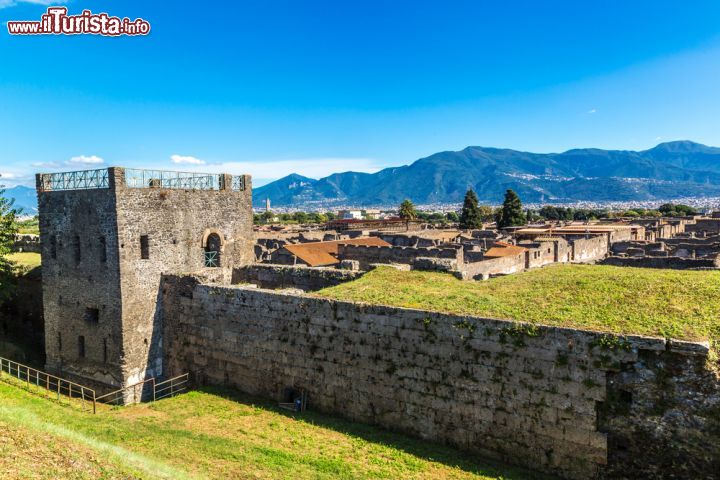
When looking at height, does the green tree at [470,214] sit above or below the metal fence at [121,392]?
above

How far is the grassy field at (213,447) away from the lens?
8438mm

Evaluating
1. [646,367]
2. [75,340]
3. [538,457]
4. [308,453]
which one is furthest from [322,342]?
[75,340]

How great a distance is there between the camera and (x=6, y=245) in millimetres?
23312

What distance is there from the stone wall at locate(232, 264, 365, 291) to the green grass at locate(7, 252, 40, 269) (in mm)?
13267

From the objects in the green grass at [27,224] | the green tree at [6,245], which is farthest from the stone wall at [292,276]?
the green grass at [27,224]

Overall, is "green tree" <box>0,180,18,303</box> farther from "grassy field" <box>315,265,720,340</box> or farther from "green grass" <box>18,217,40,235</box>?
"grassy field" <box>315,265,720,340</box>

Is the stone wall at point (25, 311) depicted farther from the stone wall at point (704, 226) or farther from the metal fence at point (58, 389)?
the stone wall at point (704, 226)

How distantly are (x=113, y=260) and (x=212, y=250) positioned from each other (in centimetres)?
426

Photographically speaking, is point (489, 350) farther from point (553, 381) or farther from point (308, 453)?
point (308, 453)

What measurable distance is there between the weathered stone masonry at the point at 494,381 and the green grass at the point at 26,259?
55.6ft

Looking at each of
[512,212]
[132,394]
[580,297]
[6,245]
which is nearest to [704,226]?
[512,212]

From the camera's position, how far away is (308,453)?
11391 mm

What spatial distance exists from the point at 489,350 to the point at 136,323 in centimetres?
1276

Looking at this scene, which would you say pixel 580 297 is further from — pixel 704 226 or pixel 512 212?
pixel 512 212
